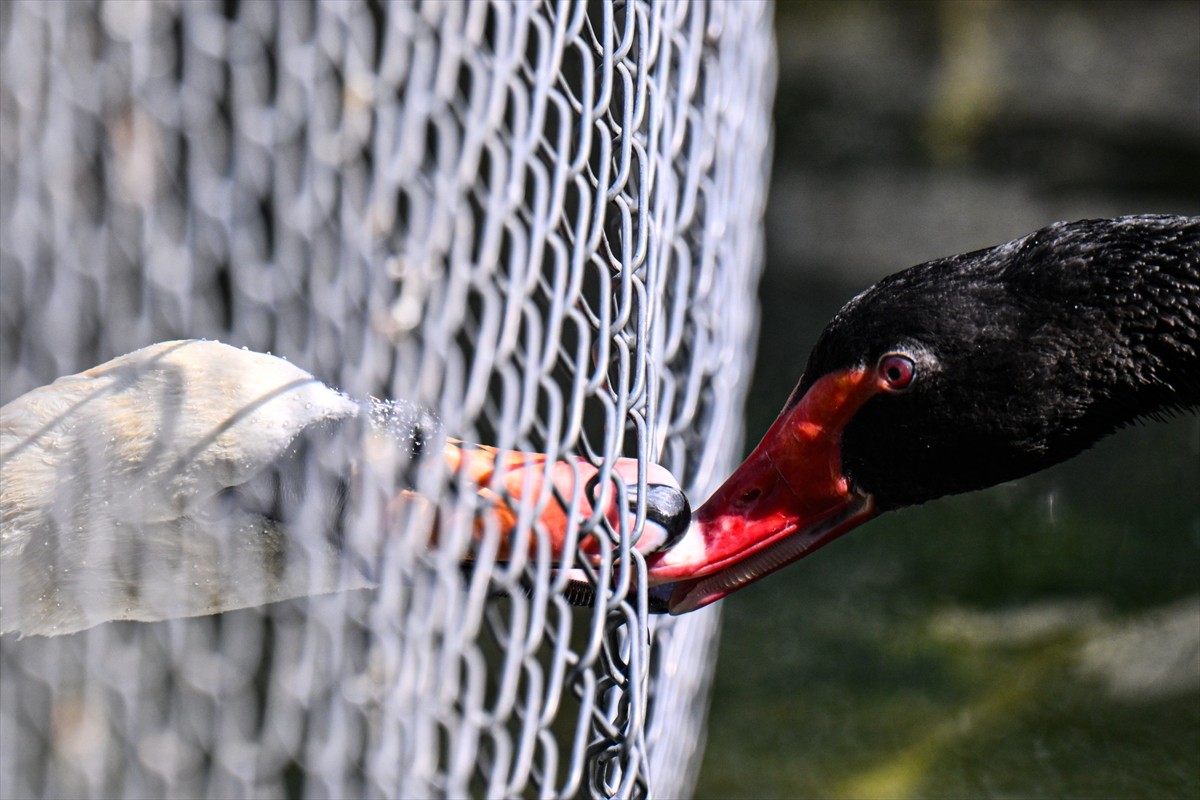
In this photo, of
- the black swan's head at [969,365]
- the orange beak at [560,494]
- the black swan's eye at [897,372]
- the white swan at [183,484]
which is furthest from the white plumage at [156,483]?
the black swan's eye at [897,372]

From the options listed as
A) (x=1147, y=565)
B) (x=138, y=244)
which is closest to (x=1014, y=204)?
(x=1147, y=565)

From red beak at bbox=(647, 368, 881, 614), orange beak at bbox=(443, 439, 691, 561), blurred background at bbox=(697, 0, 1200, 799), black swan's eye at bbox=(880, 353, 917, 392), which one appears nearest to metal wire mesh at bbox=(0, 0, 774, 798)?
orange beak at bbox=(443, 439, 691, 561)

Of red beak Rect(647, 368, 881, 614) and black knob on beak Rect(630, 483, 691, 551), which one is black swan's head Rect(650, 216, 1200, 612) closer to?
red beak Rect(647, 368, 881, 614)

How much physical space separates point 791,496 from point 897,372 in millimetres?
227

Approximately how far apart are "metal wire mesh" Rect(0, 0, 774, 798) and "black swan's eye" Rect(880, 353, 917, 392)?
11.9 inches

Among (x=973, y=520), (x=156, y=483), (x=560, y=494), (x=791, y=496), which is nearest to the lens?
(x=560, y=494)

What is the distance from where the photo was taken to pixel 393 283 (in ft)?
5.75

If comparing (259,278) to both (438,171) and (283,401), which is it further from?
(438,171)

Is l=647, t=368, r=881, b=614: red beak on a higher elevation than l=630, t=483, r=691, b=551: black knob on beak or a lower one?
lower

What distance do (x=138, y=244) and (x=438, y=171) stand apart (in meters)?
0.52

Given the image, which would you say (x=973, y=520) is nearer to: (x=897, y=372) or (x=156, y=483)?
(x=897, y=372)

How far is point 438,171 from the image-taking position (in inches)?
50.3

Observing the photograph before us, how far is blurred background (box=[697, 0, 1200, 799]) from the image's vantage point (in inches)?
122

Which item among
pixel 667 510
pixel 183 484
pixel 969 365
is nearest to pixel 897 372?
pixel 969 365
